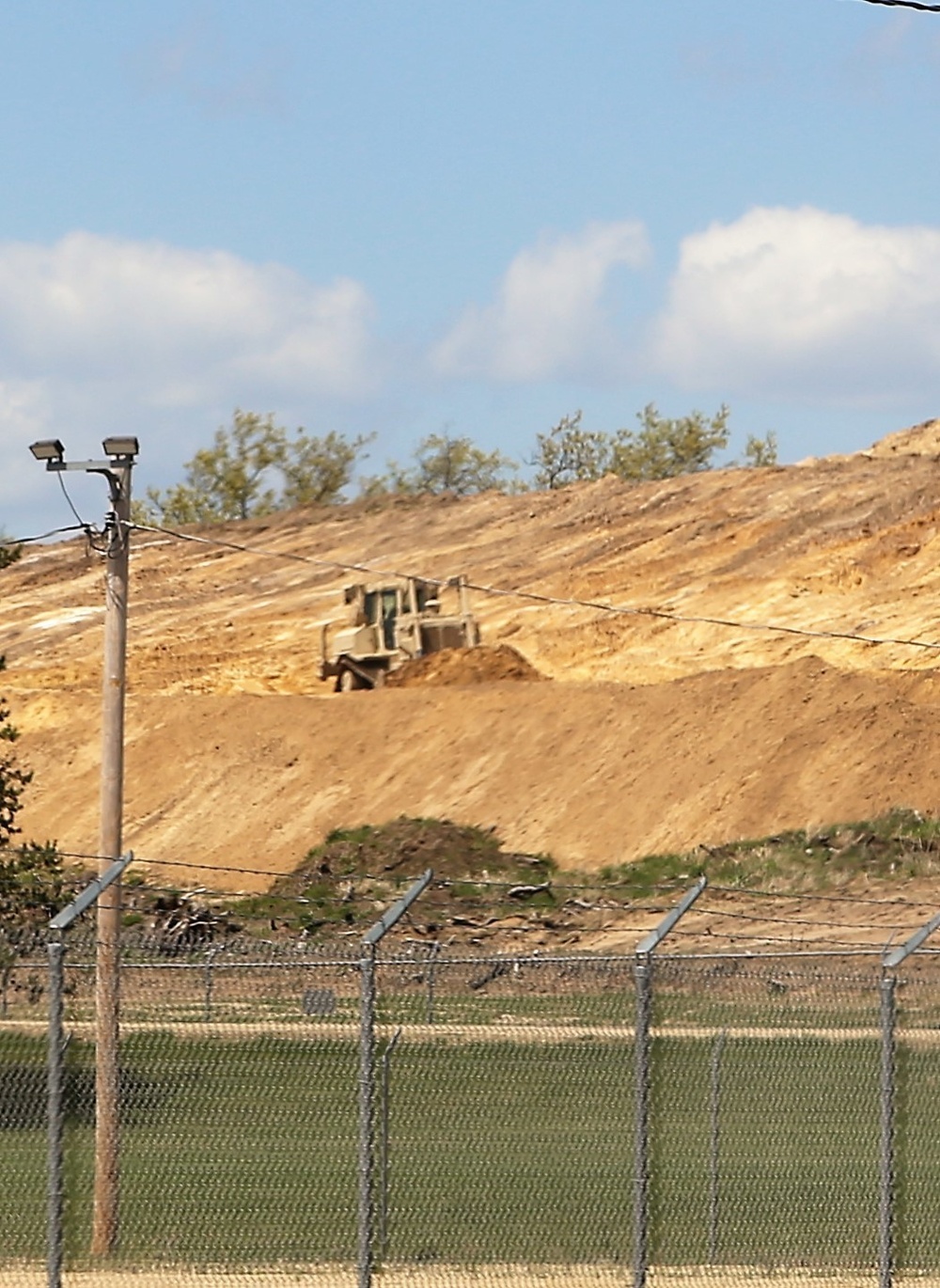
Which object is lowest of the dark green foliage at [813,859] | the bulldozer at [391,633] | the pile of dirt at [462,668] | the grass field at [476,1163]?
the dark green foliage at [813,859]

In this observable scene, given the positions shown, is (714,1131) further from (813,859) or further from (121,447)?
(813,859)

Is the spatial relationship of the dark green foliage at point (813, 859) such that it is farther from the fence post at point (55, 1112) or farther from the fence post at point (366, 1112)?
the fence post at point (55, 1112)

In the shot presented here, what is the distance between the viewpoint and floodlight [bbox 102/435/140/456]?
15.8 metres

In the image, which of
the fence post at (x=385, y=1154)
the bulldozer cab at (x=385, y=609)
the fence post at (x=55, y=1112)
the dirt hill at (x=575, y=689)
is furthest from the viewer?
the bulldozer cab at (x=385, y=609)

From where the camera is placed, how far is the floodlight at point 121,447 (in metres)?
15.8

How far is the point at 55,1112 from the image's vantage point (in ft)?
35.7

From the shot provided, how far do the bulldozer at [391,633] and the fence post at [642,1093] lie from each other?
41810mm

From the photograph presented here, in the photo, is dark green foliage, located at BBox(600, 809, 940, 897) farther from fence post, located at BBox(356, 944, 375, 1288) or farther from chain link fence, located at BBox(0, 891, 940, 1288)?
fence post, located at BBox(356, 944, 375, 1288)

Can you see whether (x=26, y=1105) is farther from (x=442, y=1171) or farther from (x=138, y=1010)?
(x=138, y=1010)

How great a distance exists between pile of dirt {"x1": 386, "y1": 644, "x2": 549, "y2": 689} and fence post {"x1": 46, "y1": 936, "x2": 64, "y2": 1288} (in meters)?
41.0

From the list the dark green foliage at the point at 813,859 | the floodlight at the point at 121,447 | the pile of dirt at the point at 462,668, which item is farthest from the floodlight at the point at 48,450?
the pile of dirt at the point at 462,668

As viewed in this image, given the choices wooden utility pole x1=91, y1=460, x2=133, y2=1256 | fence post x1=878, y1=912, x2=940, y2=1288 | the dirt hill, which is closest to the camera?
fence post x1=878, y1=912, x2=940, y2=1288

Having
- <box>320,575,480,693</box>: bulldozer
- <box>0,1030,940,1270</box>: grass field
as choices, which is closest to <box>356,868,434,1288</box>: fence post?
<box>0,1030,940,1270</box>: grass field

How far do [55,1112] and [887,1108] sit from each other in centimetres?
428
